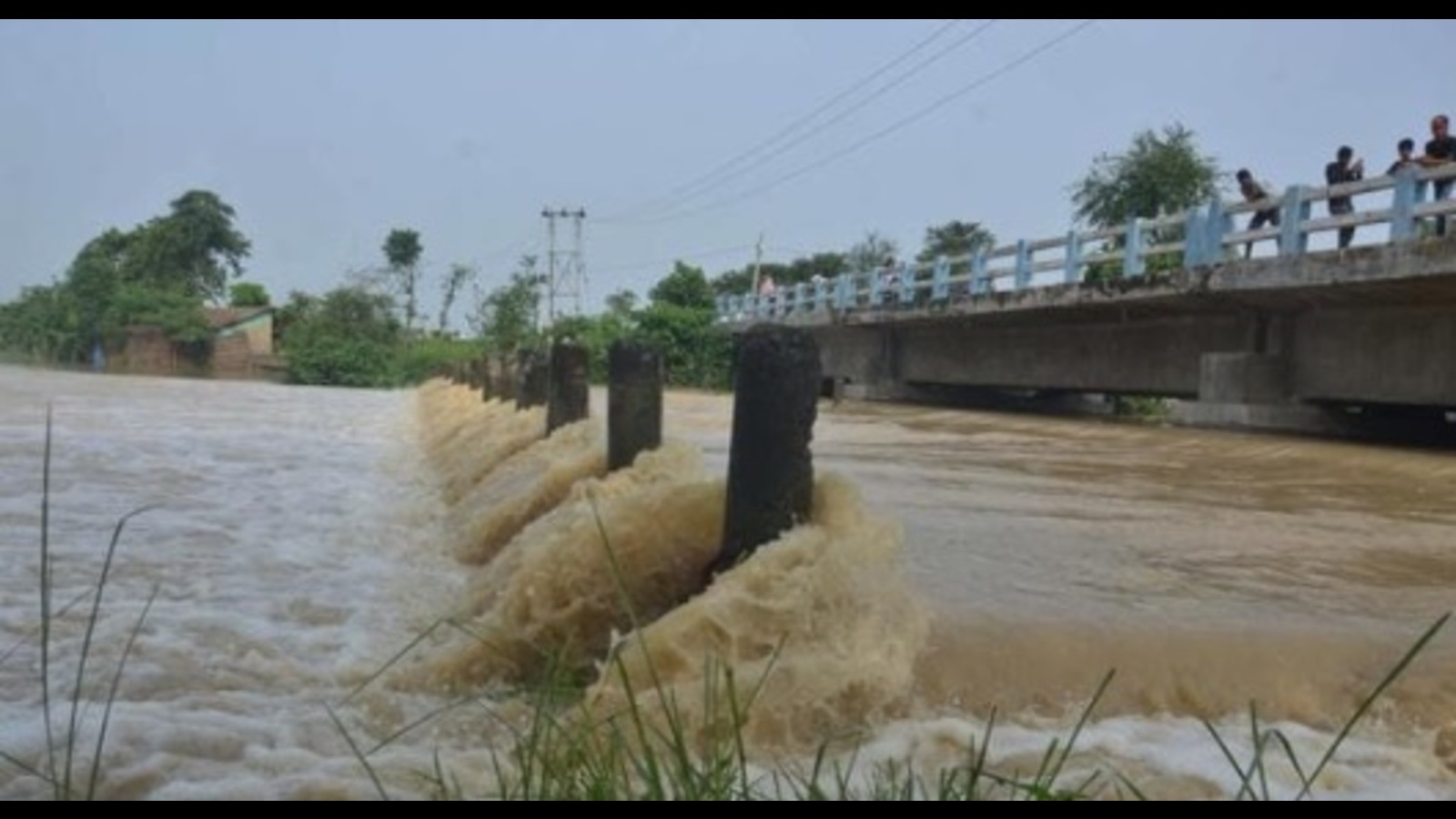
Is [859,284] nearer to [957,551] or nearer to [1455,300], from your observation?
[1455,300]

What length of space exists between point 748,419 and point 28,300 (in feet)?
216

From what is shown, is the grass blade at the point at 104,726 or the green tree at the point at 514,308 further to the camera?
the green tree at the point at 514,308

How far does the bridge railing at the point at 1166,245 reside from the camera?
12188mm

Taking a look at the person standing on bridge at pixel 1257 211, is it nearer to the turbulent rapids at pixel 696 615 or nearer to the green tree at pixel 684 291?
the turbulent rapids at pixel 696 615

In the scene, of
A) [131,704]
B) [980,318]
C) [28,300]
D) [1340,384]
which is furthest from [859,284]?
[28,300]

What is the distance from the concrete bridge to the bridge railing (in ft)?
0.08

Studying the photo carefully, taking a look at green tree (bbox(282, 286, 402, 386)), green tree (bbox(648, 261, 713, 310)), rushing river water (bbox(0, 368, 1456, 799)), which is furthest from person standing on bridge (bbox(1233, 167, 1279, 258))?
green tree (bbox(282, 286, 402, 386))

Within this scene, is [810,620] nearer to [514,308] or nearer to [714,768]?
[714,768]

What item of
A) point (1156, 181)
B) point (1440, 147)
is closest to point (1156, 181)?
point (1156, 181)

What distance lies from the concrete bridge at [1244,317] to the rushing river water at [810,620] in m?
2.84

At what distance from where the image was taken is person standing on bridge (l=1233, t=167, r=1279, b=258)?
1460 centimetres

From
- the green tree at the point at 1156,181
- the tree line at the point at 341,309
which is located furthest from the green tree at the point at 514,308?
the green tree at the point at 1156,181

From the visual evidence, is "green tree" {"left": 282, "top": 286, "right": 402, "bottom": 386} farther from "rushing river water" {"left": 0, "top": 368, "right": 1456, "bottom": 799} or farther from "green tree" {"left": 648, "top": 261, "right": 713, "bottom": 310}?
"rushing river water" {"left": 0, "top": 368, "right": 1456, "bottom": 799}

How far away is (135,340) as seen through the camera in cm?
5400
